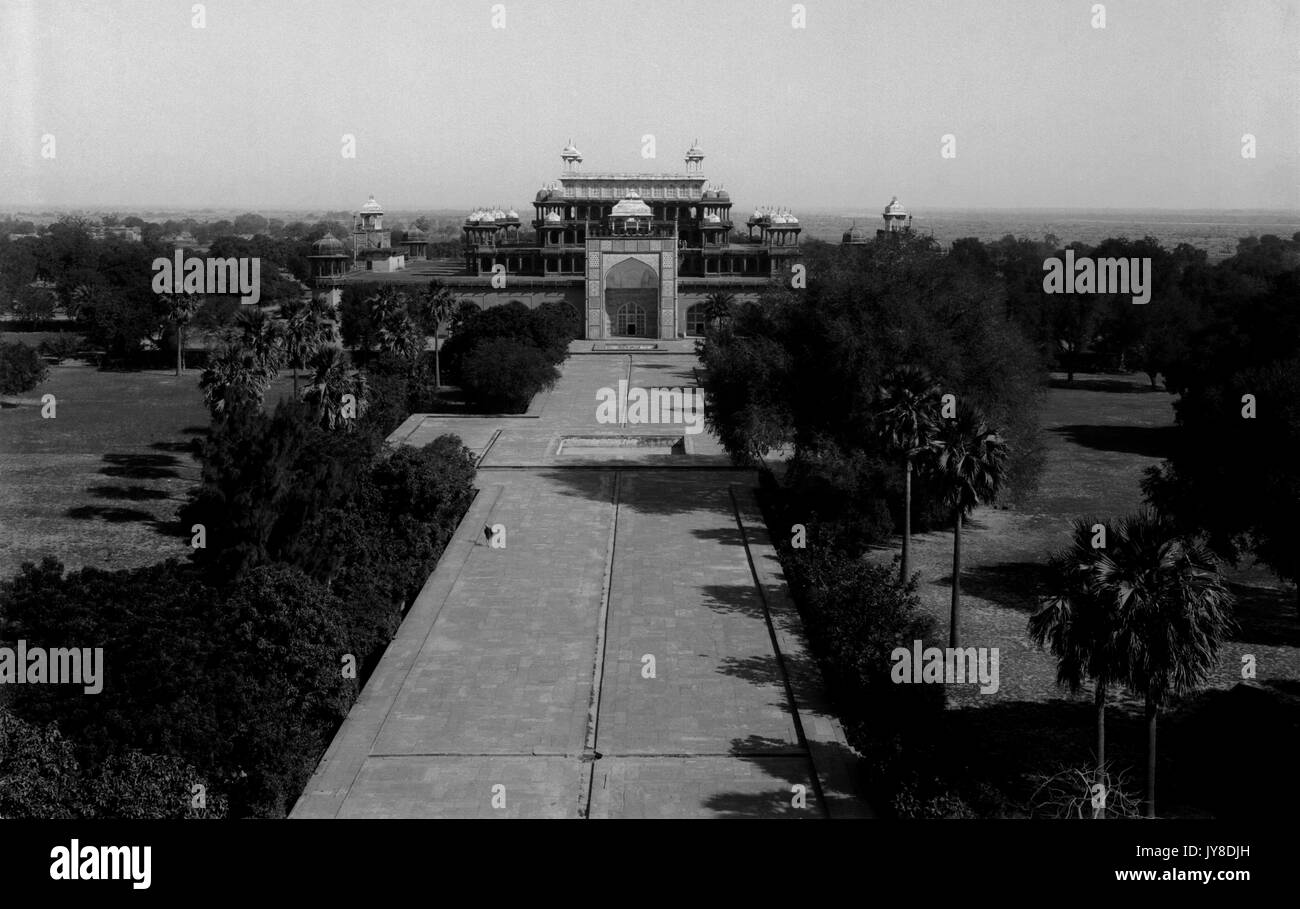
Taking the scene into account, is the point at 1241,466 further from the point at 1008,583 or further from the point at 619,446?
the point at 619,446

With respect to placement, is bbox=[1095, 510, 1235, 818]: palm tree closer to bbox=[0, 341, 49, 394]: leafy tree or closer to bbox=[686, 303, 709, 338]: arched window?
bbox=[0, 341, 49, 394]: leafy tree

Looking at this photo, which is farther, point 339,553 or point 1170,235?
point 1170,235

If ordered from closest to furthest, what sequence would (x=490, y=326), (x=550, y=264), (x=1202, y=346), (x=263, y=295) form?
(x=1202, y=346), (x=490, y=326), (x=550, y=264), (x=263, y=295)

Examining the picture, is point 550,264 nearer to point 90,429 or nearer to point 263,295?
point 263,295

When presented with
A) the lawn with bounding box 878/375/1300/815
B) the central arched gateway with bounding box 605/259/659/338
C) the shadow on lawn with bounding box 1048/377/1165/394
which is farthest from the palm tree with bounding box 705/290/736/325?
the lawn with bounding box 878/375/1300/815

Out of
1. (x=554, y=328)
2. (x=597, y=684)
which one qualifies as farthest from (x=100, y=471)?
(x=554, y=328)

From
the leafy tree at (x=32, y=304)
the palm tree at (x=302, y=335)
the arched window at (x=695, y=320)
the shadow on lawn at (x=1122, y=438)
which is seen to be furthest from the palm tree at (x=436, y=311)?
the leafy tree at (x=32, y=304)
